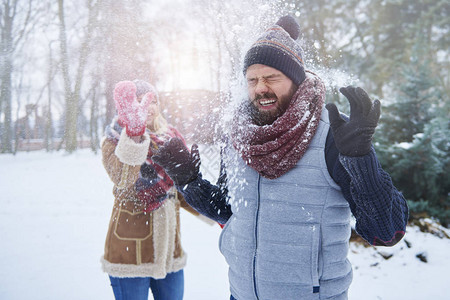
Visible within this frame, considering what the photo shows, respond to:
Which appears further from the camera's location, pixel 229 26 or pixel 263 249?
pixel 229 26

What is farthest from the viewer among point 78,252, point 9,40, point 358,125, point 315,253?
point 78,252

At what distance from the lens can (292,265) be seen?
98cm

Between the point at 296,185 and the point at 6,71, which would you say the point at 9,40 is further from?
the point at 296,185

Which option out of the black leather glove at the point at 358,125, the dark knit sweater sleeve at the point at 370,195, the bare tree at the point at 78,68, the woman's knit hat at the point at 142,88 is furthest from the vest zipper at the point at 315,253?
the bare tree at the point at 78,68

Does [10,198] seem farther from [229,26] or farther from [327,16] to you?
[327,16]

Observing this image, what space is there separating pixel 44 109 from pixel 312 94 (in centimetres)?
249

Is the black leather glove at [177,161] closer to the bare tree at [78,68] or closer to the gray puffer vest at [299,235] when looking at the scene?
the gray puffer vest at [299,235]

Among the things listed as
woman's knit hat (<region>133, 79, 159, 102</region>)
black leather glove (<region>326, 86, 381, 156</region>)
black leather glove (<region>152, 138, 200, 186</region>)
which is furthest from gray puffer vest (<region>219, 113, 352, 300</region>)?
woman's knit hat (<region>133, 79, 159, 102</region>)

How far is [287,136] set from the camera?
0.99m

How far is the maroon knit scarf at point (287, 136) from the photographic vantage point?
98cm

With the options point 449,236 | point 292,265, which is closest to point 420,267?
point 449,236

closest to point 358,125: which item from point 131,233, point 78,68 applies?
point 131,233

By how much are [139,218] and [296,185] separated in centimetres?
100

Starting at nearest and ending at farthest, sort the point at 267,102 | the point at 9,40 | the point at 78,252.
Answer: the point at 267,102 < the point at 9,40 < the point at 78,252
